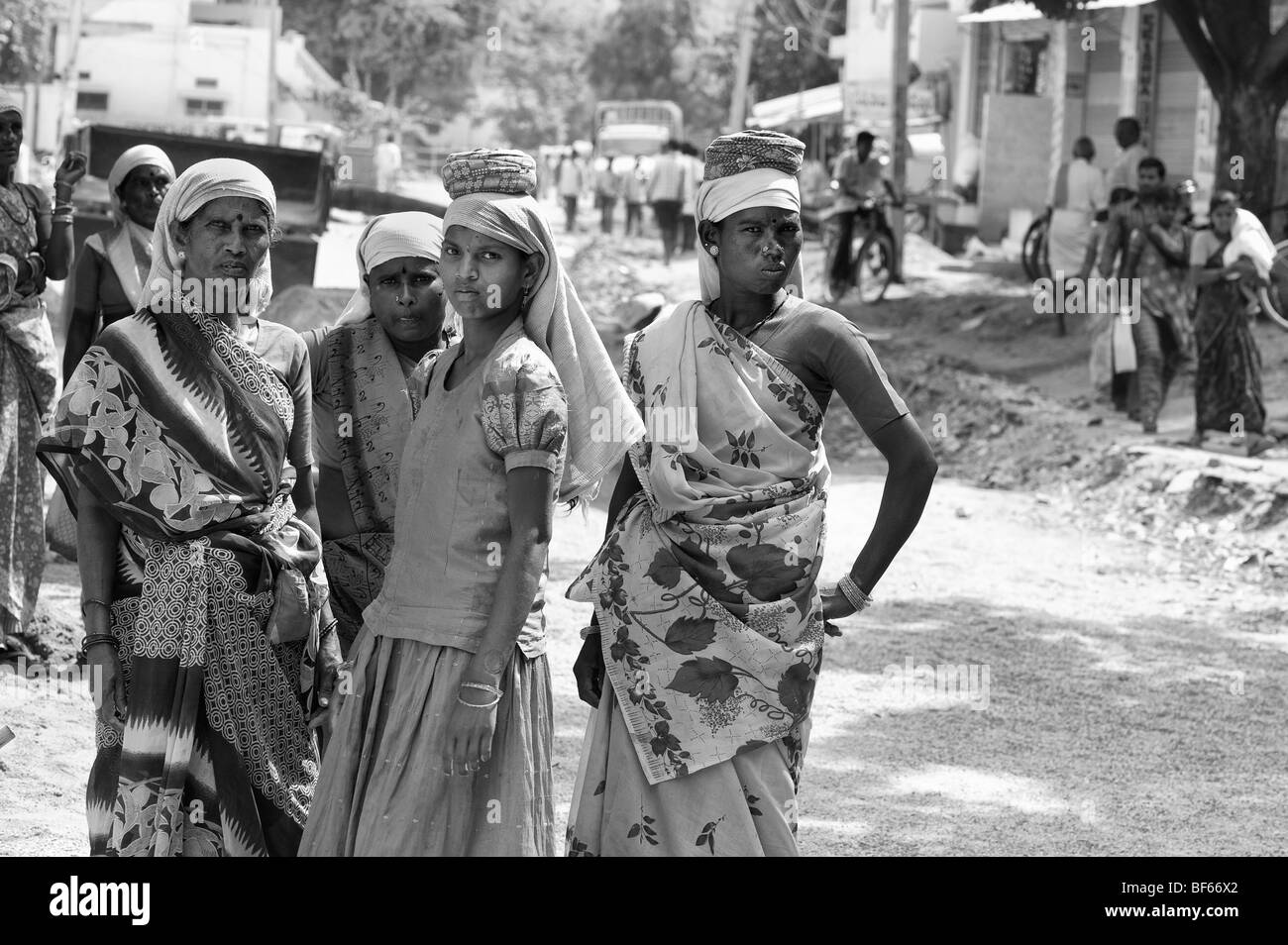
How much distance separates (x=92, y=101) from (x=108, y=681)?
193 ft

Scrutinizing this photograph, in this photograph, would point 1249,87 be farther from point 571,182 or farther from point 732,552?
point 571,182

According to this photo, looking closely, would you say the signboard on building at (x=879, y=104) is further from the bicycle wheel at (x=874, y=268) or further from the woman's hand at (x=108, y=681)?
the woman's hand at (x=108, y=681)

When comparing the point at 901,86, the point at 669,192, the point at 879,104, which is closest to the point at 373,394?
the point at 901,86

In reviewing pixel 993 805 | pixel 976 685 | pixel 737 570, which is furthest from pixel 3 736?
pixel 976 685

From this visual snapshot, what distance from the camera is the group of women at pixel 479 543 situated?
10.7 feet

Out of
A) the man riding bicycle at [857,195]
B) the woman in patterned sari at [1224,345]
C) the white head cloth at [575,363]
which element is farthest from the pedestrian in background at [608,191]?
the white head cloth at [575,363]

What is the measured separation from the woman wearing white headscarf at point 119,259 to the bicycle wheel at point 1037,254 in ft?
41.3

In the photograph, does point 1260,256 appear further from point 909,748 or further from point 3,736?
point 3,736

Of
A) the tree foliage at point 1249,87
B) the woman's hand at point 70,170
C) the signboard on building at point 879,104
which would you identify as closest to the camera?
the woman's hand at point 70,170

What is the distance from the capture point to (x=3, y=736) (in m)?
4.15

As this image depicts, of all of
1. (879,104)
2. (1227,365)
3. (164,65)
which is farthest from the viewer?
(164,65)

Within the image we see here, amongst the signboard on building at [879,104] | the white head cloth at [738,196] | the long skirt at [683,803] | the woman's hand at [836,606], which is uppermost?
the signboard on building at [879,104]

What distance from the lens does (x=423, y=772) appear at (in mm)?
3199

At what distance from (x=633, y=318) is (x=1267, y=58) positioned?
19.9ft
